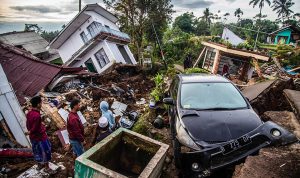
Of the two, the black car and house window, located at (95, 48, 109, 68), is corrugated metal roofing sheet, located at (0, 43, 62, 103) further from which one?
the black car

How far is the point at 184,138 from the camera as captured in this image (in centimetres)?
390

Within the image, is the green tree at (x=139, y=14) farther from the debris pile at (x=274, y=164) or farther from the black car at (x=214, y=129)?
the debris pile at (x=274, y=164)

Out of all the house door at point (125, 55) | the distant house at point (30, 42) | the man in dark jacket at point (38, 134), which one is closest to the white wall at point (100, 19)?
the house door at point (125, 55)

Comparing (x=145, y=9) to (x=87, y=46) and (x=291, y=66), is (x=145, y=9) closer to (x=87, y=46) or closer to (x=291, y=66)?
(x=87, y=46)

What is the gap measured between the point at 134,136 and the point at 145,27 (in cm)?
2170

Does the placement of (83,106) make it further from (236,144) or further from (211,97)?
(236,144)

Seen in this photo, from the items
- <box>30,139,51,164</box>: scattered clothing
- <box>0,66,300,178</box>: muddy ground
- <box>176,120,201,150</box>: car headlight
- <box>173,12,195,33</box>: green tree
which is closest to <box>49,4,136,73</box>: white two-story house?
<box>0,66,300,178</box>: muddy ground

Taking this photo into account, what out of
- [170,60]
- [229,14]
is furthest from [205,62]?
[229,14]

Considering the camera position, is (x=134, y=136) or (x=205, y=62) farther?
(x=205, y=62)

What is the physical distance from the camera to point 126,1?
21.8 m

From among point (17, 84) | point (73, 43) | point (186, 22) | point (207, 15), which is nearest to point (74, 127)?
point (17, 84)

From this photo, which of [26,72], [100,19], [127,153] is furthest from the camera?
[100,19]

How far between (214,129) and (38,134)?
3754 millimetres

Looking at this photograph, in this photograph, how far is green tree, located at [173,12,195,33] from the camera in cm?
4881
